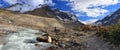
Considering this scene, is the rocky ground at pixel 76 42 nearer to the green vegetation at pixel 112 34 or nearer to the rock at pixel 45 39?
the rock at pixel 45 39

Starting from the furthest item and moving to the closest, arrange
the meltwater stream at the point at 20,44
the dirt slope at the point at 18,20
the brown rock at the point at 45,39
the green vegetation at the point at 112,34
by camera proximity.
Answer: the dirt slope at the point at 18,20 → the brown rock at the point at 45,39 → the meltwater stream at the point at 20,44 → the green vegetation at the point at 112,34

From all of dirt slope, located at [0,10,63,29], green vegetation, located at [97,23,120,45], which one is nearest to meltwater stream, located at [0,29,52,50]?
green vegetation, located at [97,23,120,45]

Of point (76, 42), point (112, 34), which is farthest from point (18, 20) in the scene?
point (112, 34)

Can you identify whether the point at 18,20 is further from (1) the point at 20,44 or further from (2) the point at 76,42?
(2) the point at 76,42

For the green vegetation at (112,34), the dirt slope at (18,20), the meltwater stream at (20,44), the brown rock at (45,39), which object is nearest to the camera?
the green vegetation at (112,34)

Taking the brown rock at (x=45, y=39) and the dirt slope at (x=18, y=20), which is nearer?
the brown rock at (x=45, y=39)

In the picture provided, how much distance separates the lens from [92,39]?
89.9 ft

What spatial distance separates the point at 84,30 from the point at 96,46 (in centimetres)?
807

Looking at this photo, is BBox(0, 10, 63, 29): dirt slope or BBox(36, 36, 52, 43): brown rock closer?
BBox(36, 36, 52, 43): brown rock

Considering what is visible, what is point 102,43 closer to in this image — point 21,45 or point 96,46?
point 96,46

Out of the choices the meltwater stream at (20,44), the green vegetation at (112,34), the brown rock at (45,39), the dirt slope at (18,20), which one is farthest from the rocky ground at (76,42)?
the dirt slope at (18,20)

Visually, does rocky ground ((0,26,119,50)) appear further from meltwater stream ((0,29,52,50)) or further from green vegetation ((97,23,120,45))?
green vegetation ((97,23,120,45))

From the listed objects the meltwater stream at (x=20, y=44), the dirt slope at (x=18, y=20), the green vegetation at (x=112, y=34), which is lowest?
the dirt slope at (x=18, y=20)

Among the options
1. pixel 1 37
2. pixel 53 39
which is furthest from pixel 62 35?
pixel 1 37
